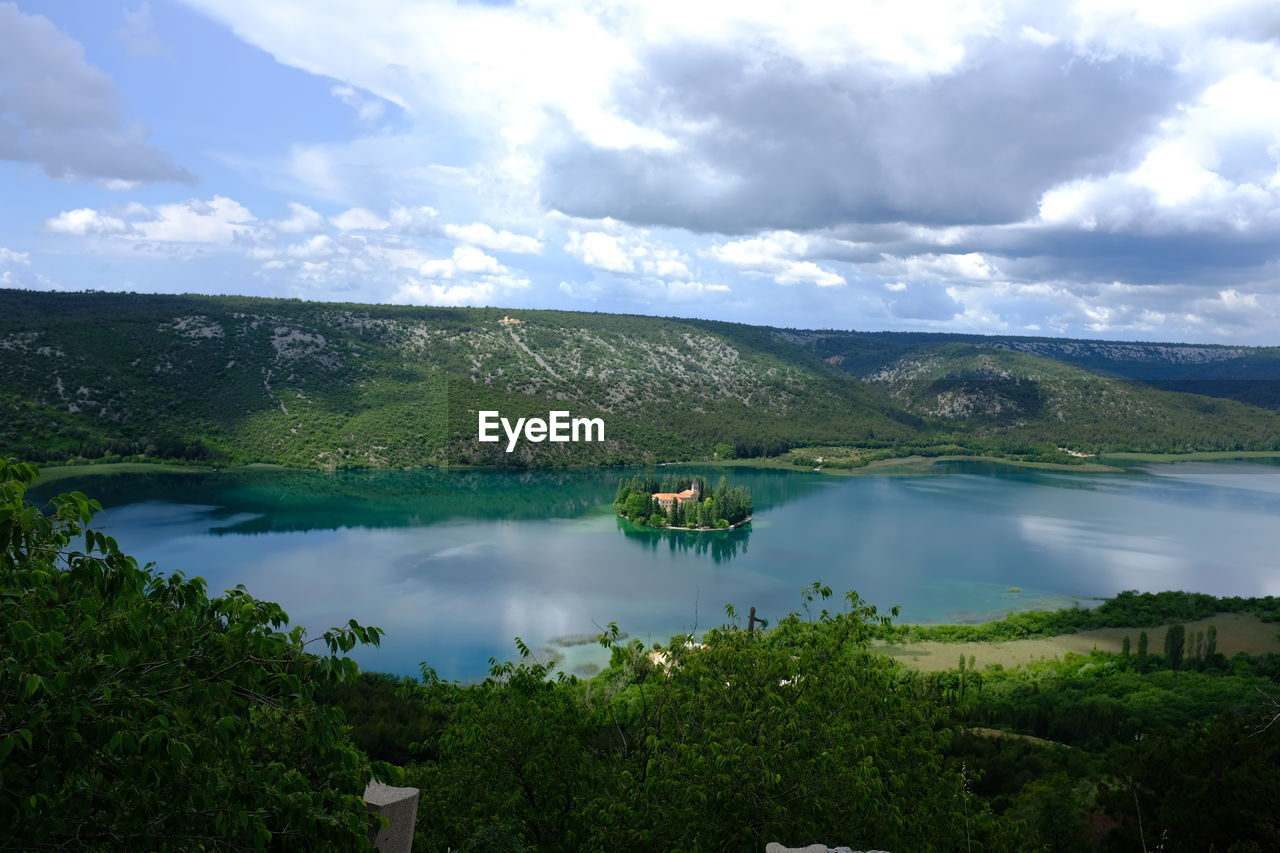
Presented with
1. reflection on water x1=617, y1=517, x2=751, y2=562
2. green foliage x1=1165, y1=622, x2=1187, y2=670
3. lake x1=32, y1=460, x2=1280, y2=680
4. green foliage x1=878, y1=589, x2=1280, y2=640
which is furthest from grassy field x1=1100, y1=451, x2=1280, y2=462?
green foliage x1=1165, y1=622, x2=1187, y2=670

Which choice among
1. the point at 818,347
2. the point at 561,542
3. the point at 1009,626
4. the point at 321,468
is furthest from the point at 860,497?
the point at 818,347

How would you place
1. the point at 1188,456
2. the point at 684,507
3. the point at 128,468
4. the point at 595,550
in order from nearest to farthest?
1. the point at 595,550
2. the point at 684,507
3. the point at 128,468
4. the point at 1188,456

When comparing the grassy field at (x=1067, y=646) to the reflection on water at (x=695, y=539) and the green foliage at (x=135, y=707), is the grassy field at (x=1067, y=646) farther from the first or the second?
the green foliage at (x=135, y=707)

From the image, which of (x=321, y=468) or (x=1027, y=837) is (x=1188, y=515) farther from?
(x=321, y=468)

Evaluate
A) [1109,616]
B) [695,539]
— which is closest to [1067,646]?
[1109,616]

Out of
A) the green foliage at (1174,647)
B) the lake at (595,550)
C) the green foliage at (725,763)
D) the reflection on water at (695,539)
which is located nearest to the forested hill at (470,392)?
the lake at (595,550)

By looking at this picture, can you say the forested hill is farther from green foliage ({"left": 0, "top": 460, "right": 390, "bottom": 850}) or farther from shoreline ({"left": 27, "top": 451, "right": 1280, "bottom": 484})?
green foliage ({"left": 0, "top": 460, "right": 390, "bottom": 850})

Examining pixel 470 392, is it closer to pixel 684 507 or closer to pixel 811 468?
pixel 811 468
